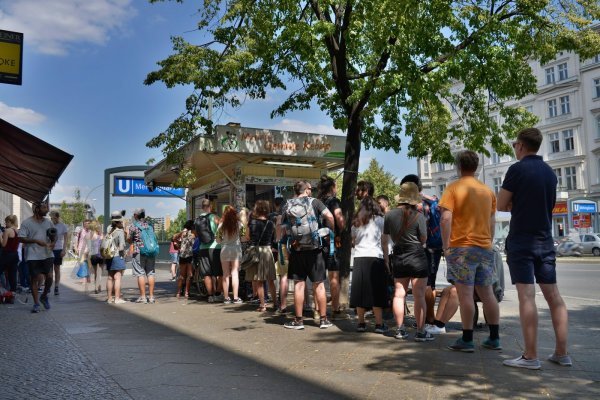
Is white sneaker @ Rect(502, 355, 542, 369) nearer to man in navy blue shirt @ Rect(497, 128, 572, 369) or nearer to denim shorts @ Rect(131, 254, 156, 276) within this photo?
man in navy blue shirt @ Rect(497, 128, 572, 369)

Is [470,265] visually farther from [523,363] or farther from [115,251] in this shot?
[115,251]

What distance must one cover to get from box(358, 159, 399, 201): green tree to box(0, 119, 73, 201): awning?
42413 millimetres

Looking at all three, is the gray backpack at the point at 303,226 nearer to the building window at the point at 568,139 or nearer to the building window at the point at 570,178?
the building window at the point at 570,178

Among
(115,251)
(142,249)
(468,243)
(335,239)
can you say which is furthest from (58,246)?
(468,243)

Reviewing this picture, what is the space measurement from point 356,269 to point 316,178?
7.50 m

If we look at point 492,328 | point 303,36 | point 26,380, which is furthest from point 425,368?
point 303,36

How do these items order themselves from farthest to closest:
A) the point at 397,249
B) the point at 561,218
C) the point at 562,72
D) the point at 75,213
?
1. the point at 75,213
2. the point at 562,72
3. the point at 561,218
4. the point at 397,249

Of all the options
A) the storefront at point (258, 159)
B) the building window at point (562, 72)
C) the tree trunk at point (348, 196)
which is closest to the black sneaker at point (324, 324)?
the tree trunk at point (348, 196)

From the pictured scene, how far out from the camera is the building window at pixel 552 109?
50.1m

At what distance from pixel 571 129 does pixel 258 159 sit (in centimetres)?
4428

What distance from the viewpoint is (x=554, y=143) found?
165 ft

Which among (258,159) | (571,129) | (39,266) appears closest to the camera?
(39,266)

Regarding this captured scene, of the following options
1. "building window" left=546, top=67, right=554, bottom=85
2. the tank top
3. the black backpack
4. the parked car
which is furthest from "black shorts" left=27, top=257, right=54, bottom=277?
"building window" left=546, top=67, right=554, bottom=85

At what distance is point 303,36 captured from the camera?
328 inches
